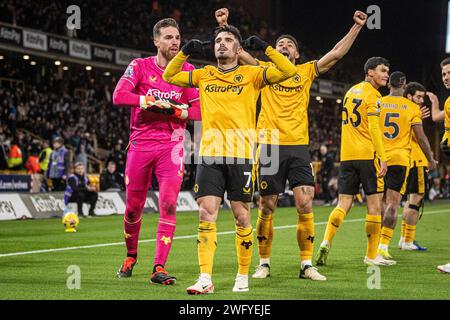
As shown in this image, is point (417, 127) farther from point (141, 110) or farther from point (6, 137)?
point (6, 137)

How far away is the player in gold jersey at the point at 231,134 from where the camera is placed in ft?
23.2

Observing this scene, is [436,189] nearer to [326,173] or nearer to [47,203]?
[326,173]

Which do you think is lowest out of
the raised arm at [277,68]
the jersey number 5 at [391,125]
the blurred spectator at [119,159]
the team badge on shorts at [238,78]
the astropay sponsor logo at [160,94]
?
the blurred spectator at [119,159]

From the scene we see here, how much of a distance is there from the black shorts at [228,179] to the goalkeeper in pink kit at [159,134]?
0.96 metres

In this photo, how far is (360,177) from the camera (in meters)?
9.84

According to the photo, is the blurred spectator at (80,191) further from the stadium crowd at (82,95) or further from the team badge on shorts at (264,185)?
the team badge on shorts at (264,185)

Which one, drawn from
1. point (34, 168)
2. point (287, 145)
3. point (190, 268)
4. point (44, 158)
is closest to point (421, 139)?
point (287, 145)

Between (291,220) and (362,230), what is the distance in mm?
3395

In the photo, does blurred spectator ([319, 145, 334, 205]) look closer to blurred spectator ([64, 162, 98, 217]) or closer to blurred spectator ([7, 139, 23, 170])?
blurred spectator ([64, 162, 98, 217])

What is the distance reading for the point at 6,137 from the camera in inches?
1069

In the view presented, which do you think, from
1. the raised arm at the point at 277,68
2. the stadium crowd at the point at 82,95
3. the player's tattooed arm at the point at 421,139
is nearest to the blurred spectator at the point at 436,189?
the stadium crowd at the point at 82,95

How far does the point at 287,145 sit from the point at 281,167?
263mm

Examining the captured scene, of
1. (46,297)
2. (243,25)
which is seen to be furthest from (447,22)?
(46,297)

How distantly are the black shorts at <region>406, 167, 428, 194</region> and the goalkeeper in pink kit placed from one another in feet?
17.4
